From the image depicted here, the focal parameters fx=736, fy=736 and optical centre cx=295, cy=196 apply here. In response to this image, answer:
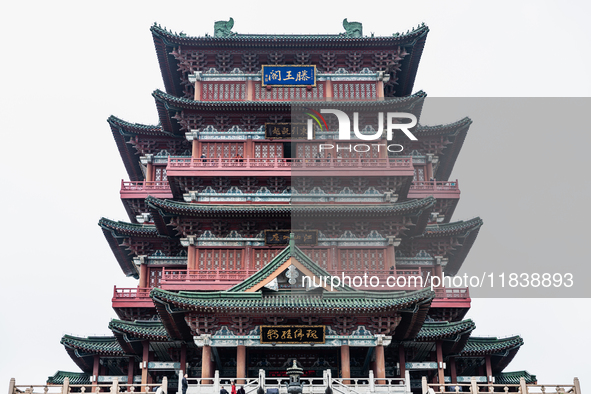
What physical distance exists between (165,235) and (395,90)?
17.6m

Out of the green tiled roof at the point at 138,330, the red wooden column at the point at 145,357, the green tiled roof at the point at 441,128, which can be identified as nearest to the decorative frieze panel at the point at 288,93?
the green tiled roof at the point at 441,128

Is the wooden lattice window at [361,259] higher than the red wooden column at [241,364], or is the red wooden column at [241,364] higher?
the wooden lattice window at [361,259]

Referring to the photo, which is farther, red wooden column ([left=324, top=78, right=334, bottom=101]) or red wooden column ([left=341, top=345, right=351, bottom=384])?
red wooden column ([left=324, top=78, right=334, bottom=101])

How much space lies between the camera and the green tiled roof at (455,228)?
4153 centimetres

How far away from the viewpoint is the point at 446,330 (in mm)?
35906

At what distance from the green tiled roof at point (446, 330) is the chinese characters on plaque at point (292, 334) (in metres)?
6.68

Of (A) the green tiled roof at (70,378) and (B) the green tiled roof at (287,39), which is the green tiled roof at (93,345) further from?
(B) the green tiled roof at (287,39)

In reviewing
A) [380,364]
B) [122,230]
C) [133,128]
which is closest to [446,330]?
[380,364]

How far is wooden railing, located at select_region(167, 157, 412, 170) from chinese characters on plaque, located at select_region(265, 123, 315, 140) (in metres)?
1.76

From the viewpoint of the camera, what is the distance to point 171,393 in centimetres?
3750

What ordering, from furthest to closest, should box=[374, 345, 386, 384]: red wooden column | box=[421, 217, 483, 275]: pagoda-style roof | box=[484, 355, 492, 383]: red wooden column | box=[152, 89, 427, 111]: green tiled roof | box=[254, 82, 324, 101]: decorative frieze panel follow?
box=[254, 82, 324, 101]: decorative frieze panel → box=[152, 89, 427, 111]: green tiled roof → box=[421, 217, 483, 275]: pagoda-style roof → box=[484, 355, 492, 383]: red wooden column → box=[374, 345, 386, 384]: red wooden column

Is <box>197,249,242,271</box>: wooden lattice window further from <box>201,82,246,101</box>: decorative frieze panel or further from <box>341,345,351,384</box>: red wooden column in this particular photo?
<box>341,345,351,384</box>: red wooden column

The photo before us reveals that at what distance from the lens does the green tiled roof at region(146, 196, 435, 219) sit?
3947 centimetres

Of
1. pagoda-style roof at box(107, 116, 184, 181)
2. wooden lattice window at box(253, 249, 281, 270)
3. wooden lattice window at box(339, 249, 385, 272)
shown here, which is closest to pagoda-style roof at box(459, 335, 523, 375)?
wooden lattice window at box(339, 249, 385, 272)
